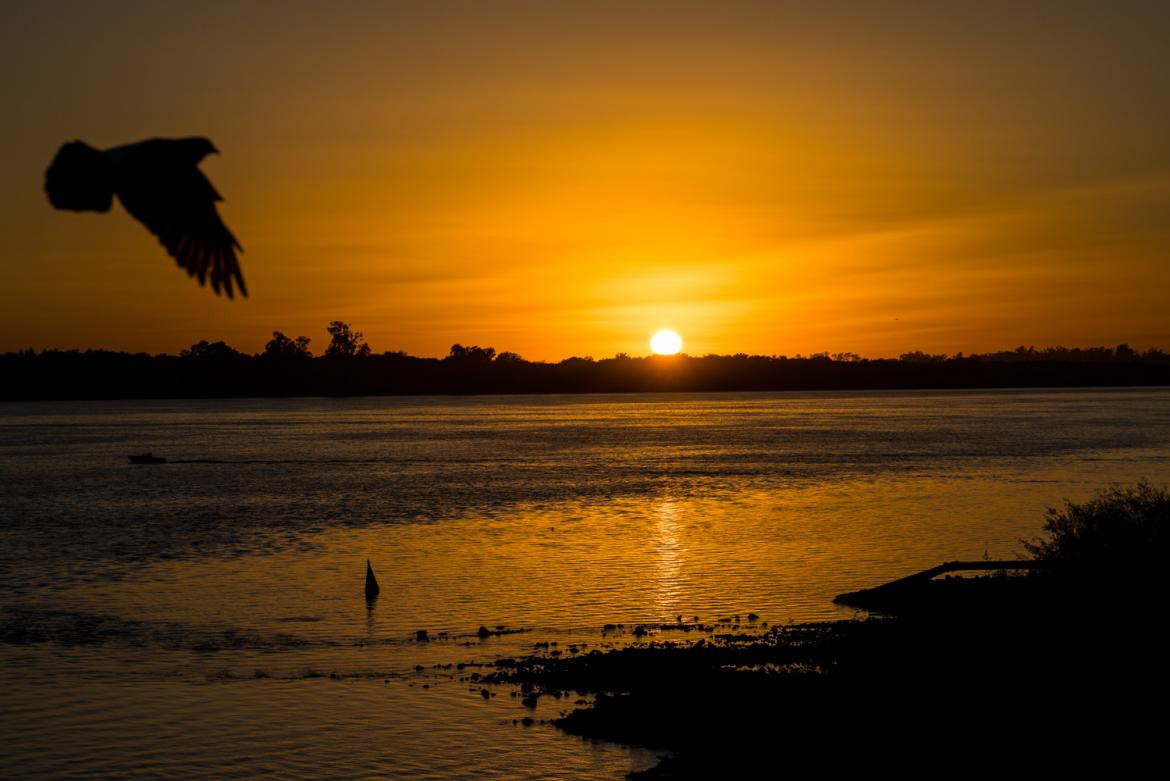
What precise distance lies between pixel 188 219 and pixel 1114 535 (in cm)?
2533

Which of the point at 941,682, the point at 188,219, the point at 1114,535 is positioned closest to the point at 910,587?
the point at 1114,535

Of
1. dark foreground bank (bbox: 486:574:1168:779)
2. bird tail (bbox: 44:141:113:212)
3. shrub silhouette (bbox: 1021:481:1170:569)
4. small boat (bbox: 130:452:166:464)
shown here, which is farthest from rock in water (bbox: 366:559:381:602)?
small boat (bbox: 130:452:166:464)

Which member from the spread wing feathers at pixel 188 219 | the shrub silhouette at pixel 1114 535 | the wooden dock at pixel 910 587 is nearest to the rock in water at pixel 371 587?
the wooden dock at pixel 910 587

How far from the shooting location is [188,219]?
34.7 ft

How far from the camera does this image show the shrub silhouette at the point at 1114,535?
88.3 feet

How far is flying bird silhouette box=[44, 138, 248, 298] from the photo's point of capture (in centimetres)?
1027

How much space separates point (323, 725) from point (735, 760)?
9887 millimetres

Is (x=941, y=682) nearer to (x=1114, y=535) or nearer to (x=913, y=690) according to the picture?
(x=913, y=690)

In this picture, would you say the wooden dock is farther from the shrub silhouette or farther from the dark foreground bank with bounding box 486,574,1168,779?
the dark foreground bank with bounding box 486,574,1168,779

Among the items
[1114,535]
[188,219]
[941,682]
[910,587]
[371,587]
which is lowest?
[371,587]

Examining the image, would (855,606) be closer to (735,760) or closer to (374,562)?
(735,760)

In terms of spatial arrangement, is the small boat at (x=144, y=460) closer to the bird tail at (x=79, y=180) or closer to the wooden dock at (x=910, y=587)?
the wooden dock at (x=910, y=587)

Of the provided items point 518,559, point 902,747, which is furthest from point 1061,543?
point 518,559

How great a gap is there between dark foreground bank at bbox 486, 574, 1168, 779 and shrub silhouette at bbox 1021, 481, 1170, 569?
1.48m
